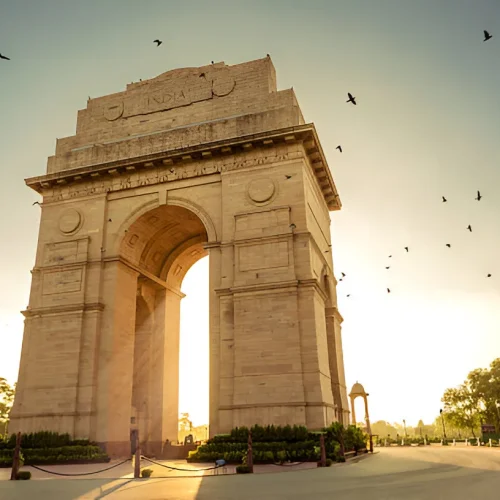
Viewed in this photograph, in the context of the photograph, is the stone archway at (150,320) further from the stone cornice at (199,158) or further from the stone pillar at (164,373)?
the stone cornice at (199,158)

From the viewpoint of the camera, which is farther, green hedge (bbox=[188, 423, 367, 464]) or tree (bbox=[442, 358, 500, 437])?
tree (bbox=[442, 358, 500, 437])

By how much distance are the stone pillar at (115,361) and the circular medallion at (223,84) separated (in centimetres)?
1063

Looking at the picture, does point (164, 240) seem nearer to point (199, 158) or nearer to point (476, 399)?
point (199, 158)

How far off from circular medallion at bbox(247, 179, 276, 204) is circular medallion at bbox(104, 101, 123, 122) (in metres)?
9.97

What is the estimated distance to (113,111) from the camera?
29.0m

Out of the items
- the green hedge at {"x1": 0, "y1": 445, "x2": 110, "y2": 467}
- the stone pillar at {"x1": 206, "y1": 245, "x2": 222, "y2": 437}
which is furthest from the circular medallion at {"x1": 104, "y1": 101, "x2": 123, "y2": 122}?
the green hedge at {"x1": 0, "y1": 445, "x2": 110, "y2": 467}

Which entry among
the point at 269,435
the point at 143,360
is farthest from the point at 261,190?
the point at 143,360

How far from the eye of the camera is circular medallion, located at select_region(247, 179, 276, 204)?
2362 centimetres

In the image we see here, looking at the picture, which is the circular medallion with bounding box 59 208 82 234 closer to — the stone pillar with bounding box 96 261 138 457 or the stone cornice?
the stone cornice

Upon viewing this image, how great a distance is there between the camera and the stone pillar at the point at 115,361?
2238 centimetres

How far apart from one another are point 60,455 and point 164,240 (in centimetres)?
1279

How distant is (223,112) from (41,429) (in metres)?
17.6

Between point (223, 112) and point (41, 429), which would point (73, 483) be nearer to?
point (41, 429)

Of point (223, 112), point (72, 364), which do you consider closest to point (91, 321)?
point (72, 364)
